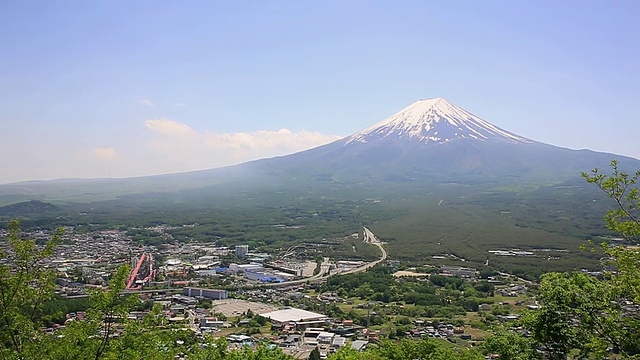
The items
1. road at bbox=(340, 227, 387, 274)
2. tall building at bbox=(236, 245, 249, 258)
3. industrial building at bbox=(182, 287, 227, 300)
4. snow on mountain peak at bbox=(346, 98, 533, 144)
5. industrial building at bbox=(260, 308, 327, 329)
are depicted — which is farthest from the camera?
snow on mountain peak at bbox=(346, 98, 533, 144)

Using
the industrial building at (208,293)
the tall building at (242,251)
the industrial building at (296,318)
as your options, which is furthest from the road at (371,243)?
the tall building at (242,251)

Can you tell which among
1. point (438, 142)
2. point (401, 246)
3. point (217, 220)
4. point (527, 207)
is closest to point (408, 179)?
point (438, 142)

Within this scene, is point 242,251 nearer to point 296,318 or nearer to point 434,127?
point 296,318

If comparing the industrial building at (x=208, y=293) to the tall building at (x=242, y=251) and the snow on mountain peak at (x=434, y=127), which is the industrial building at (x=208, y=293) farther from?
the snow on mountain peak at (x=434, y=127)

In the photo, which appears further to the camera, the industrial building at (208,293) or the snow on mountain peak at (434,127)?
the snow on mountain peak at (434,127)

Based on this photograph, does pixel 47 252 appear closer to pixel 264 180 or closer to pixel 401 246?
pixel 401 246

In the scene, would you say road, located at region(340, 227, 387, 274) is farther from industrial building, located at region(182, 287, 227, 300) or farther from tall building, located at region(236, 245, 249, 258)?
tall building, located at region(236, 245, 249, 258)

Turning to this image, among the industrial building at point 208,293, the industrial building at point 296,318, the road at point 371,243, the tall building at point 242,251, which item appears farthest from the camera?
the tall building at point 242,251

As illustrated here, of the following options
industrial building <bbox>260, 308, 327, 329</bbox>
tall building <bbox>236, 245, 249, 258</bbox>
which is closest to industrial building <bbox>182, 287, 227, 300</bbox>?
industrial building <bbox>260, 308, 327, 329</bbox>

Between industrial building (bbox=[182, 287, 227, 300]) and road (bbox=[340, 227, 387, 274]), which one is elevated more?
industrial building (bbox=[182, 287, 227, 300])

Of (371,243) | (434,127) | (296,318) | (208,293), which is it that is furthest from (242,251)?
(434,127)
